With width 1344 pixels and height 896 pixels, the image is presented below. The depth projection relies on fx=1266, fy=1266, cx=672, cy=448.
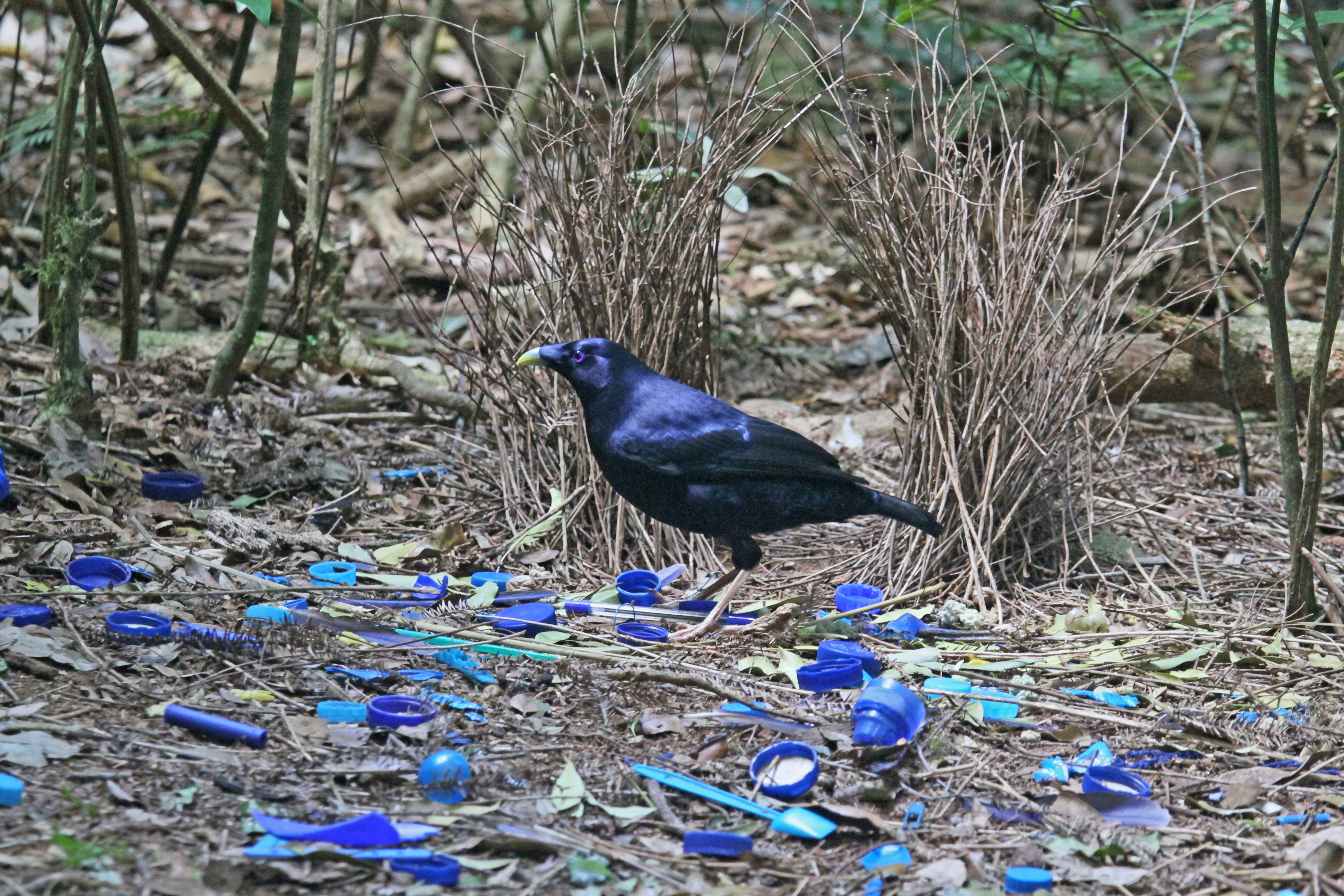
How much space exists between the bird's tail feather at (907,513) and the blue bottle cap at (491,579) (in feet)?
3.31

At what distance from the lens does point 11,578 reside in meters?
2.88

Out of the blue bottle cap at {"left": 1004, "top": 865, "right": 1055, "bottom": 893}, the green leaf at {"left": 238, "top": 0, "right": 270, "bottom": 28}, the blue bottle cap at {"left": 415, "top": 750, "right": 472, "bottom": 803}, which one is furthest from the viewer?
the green leaf at {"left": 238, "top": 0, "right": 270, "bottom": 28}

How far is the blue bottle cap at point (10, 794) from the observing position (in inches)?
74.5

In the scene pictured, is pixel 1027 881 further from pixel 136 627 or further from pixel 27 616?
pixel 27 616

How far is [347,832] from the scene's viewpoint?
1.91m

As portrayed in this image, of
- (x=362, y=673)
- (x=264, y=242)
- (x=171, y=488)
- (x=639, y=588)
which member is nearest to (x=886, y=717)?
(x=362, y=673)

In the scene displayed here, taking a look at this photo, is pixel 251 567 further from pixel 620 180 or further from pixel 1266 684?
pixel 1266 684

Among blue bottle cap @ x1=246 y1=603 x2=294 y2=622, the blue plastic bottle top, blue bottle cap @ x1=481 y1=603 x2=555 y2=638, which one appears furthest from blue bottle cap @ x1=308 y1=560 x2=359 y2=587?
the blue plastic bottle top

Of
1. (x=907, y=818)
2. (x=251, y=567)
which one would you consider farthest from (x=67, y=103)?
(x=907, y=818)

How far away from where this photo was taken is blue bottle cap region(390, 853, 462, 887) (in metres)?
1.85

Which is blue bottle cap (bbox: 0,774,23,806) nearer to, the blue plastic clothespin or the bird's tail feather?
the blue plastic clothespin

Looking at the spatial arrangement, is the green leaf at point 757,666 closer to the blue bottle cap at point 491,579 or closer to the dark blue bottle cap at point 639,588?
the dark blue bottle cap at point 639,588

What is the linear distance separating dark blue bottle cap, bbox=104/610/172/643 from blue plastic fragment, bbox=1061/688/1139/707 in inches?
76.1

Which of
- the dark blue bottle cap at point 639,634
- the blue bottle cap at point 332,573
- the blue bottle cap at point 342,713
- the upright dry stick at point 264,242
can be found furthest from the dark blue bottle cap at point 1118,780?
the upright dry stick at point 264,242
